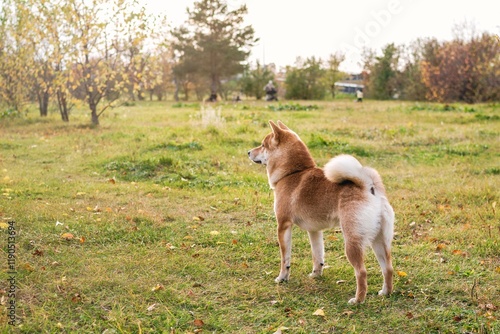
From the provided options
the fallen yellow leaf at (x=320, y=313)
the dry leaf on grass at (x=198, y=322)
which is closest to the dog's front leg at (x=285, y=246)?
the fallen yellow leaf at (x=320, y=313)

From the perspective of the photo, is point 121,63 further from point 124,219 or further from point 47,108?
point 124,219

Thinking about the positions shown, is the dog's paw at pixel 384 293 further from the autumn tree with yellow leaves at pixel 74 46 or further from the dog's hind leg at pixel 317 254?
the autumn tree with yellow leaves at pixel 74 46

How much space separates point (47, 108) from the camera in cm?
2231

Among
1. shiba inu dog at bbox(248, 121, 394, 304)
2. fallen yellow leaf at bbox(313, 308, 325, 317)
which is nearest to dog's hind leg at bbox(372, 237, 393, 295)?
shiba inu dog at bbox(248, 121, 394, 304)

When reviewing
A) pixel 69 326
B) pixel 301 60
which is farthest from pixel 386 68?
pixel 69 326

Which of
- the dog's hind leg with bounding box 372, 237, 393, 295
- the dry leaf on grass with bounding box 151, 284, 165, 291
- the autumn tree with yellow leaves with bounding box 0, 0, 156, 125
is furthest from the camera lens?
the autumn tree with yellow leaves with bounding box 0, 0, 156, 125

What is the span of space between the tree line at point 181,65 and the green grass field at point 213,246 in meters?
2.54

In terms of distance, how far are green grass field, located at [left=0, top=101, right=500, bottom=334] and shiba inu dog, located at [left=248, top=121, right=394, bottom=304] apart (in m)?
0.37

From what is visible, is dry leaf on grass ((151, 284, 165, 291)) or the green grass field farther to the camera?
dry leaf on grass ((151, 284, 165, 291))

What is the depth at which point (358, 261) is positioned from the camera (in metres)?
4.06

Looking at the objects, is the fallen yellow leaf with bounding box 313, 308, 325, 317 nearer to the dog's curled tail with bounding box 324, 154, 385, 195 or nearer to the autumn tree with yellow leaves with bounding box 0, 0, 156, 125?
the dog's curled tail with bounding box 324, 154, 385, 195

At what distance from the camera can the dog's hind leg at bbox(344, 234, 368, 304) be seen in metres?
4.02

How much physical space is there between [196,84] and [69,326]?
3735 centimetres

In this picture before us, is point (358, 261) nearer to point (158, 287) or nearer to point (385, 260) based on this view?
point (385, 260)
